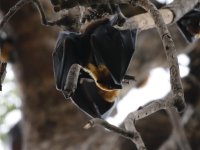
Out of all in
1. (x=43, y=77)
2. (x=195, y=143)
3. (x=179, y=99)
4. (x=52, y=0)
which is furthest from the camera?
(x=43, y=77)

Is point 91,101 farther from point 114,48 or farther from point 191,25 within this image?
point 191,25

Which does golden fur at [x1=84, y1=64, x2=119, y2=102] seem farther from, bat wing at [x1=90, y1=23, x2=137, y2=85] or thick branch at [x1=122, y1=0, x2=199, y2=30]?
thick branch at [x1=122, y1=0, x2=199, y2=30]

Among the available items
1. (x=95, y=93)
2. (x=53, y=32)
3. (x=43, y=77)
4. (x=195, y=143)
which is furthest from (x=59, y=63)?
(x=53, y=32)

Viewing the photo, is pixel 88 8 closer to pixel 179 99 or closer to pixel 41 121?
pixel 179 99

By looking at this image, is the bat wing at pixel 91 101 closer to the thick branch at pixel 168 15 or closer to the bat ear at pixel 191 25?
the thick branch at pixel 168 15

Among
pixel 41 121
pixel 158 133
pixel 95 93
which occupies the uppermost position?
pixel 95 93

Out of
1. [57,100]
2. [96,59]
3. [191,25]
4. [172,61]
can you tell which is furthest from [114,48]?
[57,100]
